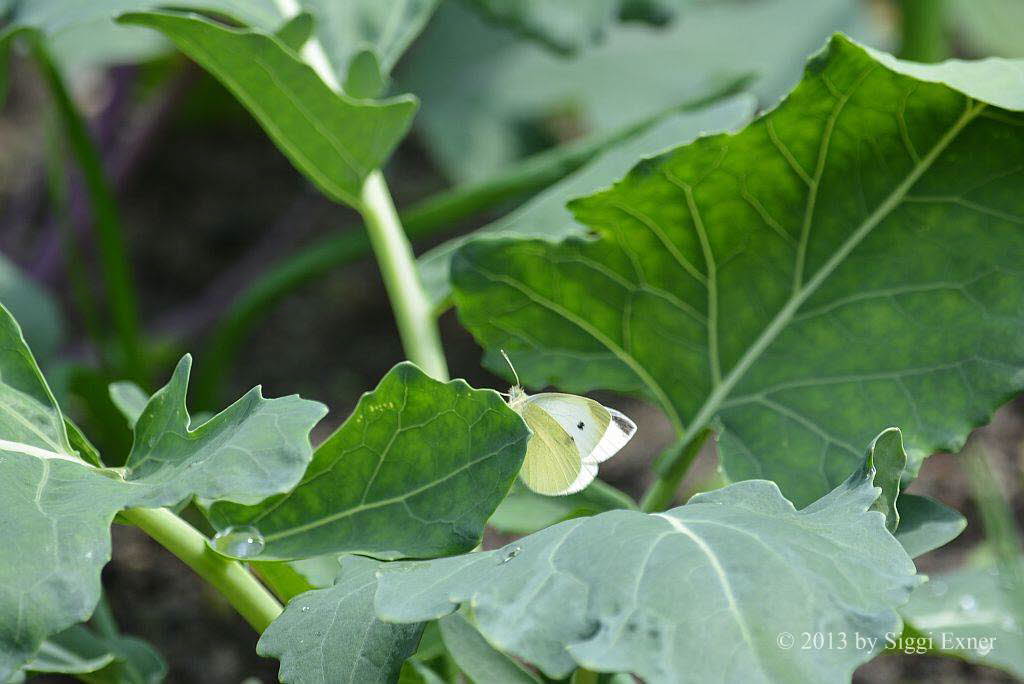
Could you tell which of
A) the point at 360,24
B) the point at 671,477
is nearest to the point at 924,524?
the point at 671,477

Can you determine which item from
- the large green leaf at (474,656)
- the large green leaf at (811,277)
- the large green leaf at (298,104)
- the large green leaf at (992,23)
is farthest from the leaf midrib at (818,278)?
the large green leaf at (992,23)

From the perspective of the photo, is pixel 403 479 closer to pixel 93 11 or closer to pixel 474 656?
pixel 474 656

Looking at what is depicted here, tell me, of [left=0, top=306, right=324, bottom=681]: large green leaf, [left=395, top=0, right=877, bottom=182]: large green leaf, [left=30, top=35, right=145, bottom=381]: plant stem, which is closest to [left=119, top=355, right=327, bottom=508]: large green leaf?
[left=0, top=306, right=324, bottom=681]: large green leaf

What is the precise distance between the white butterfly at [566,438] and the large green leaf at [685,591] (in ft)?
0.44

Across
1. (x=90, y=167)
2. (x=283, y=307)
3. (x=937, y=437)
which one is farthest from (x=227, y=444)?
(x=283, y=307)

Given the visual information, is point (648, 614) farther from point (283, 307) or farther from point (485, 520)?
point (283, 307)

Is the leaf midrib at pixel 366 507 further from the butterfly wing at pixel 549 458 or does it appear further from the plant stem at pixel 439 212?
the plant stem at pixel 439 212

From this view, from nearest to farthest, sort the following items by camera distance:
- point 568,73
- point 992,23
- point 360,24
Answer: point 360,24
point 568,73
point 992,23

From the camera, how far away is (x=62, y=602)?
17.0 inches

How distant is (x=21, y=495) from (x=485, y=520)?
0.22 m

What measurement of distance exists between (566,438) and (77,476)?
0.29 m

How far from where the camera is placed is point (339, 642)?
501mm

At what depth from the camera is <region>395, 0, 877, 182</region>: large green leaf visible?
1686mm

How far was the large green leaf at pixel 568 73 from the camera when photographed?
5.53ft
